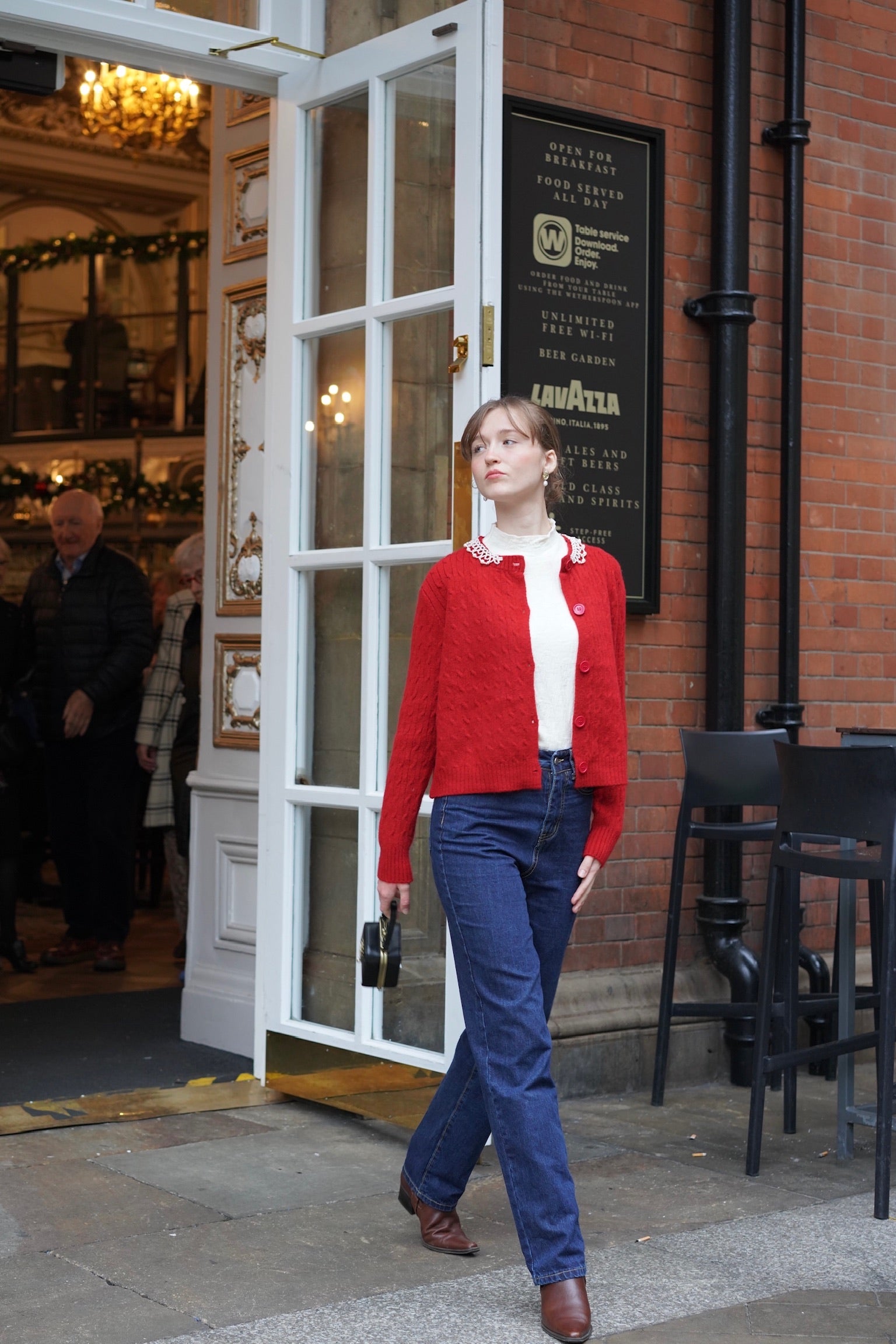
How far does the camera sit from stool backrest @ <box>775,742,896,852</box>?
3695 mm

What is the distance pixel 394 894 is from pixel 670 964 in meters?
1.65

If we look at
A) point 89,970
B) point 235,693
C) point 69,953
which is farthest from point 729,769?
point 69,953

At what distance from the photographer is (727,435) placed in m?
4.92

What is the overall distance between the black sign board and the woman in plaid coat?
1.87 m

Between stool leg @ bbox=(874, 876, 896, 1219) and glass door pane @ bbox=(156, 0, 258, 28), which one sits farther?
glass door pane @ bbox=(156, 0, 258, 28)

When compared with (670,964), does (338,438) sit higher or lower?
higher

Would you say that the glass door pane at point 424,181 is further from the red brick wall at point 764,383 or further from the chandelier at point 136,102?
the chandelier at point 136,102

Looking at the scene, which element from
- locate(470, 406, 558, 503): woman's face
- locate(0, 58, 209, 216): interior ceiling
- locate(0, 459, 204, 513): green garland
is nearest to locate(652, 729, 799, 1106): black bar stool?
locate(470, 406, 558, 503): woman's face

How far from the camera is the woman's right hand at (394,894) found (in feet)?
10.2

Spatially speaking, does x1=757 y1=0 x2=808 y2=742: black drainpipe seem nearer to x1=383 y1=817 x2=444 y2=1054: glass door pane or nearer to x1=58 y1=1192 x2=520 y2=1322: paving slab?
x1=383 y1=817 x2=444 y2=1054: glass door pane

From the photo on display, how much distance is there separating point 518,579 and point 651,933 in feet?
7.00

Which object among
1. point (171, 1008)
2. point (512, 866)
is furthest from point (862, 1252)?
point (171, 1008)

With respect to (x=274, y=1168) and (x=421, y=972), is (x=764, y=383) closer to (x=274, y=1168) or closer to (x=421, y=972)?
(x=421, y=972)

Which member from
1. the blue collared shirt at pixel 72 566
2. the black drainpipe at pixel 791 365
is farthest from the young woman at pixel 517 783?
the blue collared shirt at pixel 72 566
